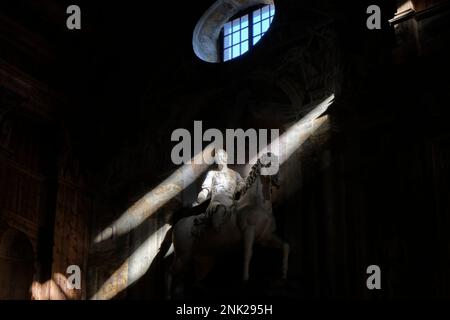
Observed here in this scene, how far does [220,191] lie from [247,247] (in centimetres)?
144

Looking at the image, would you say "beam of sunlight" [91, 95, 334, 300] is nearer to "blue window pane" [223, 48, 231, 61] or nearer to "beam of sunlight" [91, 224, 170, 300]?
"beam of sunlight" [91, 224, 170, 300]

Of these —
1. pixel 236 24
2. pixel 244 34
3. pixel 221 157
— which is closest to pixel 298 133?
pixel 221 157

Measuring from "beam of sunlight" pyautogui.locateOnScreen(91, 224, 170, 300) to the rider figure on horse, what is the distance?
1503 millimetres

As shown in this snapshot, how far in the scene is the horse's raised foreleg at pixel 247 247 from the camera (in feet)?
51.3

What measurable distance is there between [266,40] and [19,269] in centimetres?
632

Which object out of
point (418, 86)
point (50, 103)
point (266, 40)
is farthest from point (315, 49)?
point (50, 103)

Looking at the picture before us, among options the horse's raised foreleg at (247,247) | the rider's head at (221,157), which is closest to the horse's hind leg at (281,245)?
the horse's raised foreleg at (247,247)

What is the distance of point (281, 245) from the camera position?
16.0 meters

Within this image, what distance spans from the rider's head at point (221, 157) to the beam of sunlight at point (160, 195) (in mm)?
892

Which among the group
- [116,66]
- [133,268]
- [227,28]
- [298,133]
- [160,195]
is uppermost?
[227,28]

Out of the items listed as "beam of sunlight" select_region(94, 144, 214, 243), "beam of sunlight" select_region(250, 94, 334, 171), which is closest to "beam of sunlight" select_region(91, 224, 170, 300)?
"beam of sunlight" select_region(94, 144, 214, 243)

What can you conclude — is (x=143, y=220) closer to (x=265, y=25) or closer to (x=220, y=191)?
(x=220, y=191)

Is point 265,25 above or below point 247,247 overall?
above

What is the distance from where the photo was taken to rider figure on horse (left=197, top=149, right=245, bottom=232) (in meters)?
16.1
